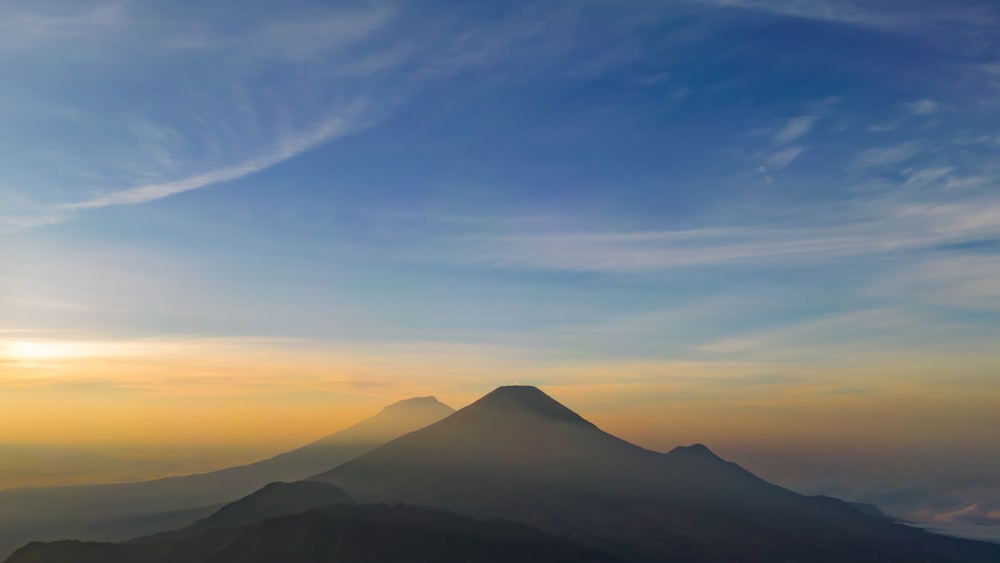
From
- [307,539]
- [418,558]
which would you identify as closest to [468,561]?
[418,558]

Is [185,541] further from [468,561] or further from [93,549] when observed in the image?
[468,561]

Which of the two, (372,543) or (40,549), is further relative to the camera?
(372,543)

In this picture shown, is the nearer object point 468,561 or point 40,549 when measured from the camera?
point 40,549

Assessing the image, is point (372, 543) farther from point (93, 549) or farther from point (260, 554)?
point (93, 549)

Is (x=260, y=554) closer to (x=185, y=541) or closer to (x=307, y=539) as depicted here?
(x=307, y=539)

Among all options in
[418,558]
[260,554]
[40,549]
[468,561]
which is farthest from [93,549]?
[468,561]

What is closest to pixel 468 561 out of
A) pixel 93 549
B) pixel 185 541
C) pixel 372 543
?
pixel 372 543

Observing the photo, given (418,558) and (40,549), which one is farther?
(418,558)

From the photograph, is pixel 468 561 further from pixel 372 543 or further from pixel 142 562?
pixel 142 562
